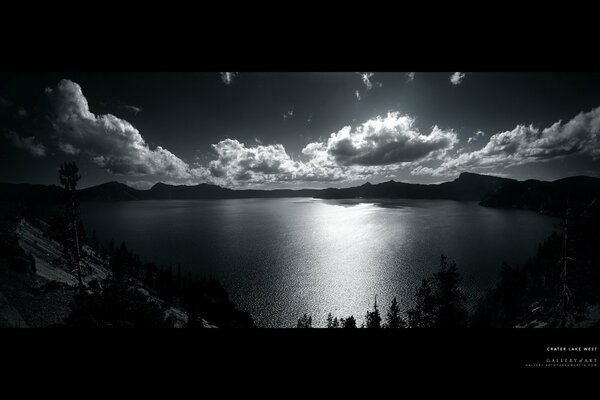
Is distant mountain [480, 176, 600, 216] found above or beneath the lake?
above

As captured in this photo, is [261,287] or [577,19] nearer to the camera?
[577,19]

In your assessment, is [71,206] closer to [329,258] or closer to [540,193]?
[329,258]

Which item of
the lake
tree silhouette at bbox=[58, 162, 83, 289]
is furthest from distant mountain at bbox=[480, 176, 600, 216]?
tree silhouette at bbox=[58, 162, 83, 289]

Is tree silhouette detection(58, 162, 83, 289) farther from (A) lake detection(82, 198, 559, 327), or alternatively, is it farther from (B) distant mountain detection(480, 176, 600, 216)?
(B) distant mountain detection(480, 176, 600, 216)

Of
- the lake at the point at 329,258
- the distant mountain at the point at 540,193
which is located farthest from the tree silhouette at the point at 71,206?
the distant mountain at the point at 540,193

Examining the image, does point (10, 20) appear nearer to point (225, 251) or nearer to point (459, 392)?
point (459, 392)

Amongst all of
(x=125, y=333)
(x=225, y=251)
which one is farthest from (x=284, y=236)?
(x=125, y=333)

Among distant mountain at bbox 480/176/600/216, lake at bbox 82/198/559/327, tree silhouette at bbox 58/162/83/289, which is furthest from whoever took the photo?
distant mountain at bbox 480/176/600/216

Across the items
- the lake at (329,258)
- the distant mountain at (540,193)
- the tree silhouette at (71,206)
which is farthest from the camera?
the distant mountain at (540,193)

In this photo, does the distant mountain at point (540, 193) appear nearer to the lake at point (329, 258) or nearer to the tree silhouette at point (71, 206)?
the lake at point (329, 258)
